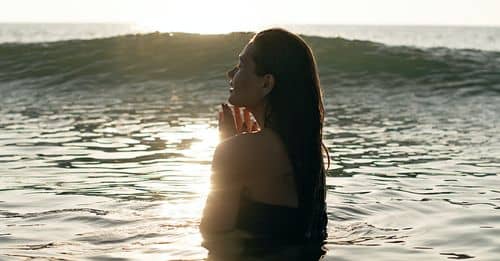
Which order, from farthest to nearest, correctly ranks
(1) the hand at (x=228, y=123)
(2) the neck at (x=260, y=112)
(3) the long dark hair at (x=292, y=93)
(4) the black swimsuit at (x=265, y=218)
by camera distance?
(1) the hand at (x=228, y=123) < (4) the black swimsuit at (x=265, y=218) < (2) the neck at (x=260, y=112) < (3) the long dark hair at (x=292, y=93)

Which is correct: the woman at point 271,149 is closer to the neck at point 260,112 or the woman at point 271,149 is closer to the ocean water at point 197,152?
the neck at point 260,112

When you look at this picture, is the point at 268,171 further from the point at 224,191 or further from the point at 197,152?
the point at 197,152

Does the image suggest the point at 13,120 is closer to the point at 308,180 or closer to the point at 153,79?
the point at 153,79

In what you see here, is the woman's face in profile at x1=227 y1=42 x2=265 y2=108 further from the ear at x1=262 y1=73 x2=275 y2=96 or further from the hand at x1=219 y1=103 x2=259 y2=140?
the hand at x1=219 y1=103 x2=259 y2=140

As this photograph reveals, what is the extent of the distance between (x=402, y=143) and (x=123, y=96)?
12.3 m

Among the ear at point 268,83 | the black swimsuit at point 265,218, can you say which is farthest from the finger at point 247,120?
the black swimsuit at point 265,218

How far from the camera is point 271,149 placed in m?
5.23

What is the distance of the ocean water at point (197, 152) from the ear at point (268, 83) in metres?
1.35

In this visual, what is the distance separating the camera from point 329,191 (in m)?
9.02

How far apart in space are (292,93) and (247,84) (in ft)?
1.04

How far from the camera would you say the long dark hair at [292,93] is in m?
5.15

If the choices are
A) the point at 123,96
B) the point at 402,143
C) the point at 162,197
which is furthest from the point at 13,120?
the point at 162,197

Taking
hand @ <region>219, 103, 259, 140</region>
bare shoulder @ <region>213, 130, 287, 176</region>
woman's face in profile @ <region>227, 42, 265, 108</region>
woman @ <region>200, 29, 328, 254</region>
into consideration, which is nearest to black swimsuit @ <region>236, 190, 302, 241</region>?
woman @ <region>200, 29, 328, 254</region>

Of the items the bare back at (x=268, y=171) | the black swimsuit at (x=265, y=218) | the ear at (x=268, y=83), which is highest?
the ear at (x=268, y=83)
